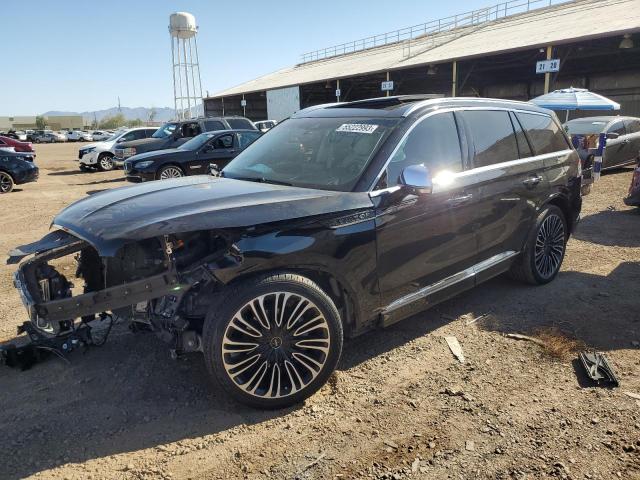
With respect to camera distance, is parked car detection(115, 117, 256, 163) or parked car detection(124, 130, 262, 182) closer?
parked car detection(124, 130, 262, 182)

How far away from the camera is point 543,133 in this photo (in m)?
4.87

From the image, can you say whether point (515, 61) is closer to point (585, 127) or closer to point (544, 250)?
point (585, 127)

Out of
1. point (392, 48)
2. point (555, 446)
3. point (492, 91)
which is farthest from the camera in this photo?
point (392, 48)

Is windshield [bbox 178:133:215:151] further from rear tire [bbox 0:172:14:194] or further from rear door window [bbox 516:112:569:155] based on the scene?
rear door window [bbox 516:112:569:155]

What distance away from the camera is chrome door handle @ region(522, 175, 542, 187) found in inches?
176

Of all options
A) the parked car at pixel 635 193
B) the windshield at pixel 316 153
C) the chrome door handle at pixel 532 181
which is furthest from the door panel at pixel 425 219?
the parked car at pixel 635 193

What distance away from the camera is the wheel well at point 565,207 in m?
5.00

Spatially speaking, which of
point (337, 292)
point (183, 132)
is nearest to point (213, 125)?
point (183, 132)

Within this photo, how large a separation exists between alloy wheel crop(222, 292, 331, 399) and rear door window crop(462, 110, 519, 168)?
2.03 metres

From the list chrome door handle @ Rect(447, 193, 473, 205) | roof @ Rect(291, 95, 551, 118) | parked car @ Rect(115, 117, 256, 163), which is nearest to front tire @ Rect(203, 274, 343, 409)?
chrome door handle @ Rect(447, 193, 473, 205)

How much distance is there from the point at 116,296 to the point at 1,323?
7.84 feet

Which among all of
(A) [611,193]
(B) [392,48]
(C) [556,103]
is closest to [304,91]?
(B) [392,48]

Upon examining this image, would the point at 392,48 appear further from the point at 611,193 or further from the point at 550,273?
the point at 550,273

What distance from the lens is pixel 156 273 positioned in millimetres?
2848
